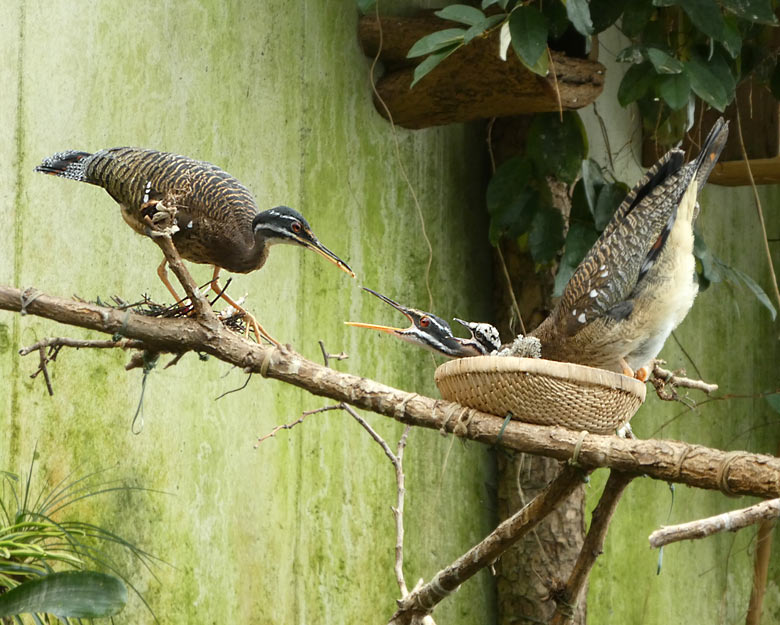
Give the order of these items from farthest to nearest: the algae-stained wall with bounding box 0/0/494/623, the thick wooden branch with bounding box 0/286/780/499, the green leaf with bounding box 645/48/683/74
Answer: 1. the green leaf with bounding box 645/48/683/74
2. the algae-stained wall with bounding box 0/0/494/623
3. the thick wooden branch with bounding box 0/286/780/499

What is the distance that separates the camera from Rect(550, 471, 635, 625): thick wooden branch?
2.19 meters

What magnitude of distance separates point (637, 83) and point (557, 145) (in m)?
0.37

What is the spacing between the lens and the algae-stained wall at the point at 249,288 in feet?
8.99

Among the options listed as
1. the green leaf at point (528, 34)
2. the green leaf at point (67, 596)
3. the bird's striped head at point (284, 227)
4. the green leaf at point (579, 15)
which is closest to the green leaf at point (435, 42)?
the green leaf at point (528, 34)

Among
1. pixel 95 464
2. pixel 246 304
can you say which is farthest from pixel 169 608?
pixel 246 304

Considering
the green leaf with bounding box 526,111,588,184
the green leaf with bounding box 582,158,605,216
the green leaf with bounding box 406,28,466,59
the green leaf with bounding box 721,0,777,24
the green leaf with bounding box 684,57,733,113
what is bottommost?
the green leaf with bounding box 582,158,605,216

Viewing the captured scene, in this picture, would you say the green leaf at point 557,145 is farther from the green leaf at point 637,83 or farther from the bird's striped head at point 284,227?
the bird's striped head at point 284,227

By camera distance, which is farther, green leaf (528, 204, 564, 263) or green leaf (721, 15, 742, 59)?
green leaf (528, 204, 564, 263)

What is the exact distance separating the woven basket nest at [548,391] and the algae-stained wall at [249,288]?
3.47 feet

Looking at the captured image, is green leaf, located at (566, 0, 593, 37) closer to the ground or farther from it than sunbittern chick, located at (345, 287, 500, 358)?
farther from it

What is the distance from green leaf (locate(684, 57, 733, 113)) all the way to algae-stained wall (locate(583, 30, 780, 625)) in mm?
920

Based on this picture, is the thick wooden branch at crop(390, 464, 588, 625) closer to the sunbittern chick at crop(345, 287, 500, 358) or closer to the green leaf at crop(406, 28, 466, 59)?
the sunbittern chick at crop(345, 287, 500, 358)

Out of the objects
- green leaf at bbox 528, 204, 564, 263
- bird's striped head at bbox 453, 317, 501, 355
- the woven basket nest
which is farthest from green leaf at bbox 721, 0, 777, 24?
the woven basket nest

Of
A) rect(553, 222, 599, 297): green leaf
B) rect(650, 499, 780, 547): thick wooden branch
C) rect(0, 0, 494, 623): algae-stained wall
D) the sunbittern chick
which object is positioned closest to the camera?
rect(650, 499, 780, 547): thick wooden branch
